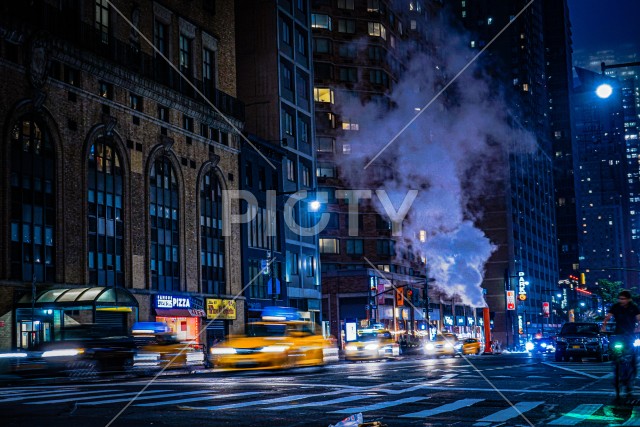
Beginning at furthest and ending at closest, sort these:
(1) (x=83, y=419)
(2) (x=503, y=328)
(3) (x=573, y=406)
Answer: (2) (x=503, y=328) < (3) (x=573, y=406) < (1) (x=83, y=419)

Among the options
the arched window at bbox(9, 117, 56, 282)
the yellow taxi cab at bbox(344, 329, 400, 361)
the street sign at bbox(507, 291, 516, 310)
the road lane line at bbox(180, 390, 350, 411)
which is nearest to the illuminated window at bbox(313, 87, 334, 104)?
the street sign at bbox(507, 291, 516, 310)

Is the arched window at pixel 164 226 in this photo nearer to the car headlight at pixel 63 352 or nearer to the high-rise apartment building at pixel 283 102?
the high-rise apartment building at pixel 283 102

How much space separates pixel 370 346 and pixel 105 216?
16904 mm

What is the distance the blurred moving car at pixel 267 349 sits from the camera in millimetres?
26922

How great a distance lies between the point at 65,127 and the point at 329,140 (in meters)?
56.7

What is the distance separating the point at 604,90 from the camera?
2152cm

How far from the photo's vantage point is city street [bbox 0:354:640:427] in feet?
37.3

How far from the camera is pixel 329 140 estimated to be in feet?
322

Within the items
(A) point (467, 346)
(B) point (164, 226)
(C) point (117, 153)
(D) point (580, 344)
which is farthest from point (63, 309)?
(A) point (467, 346)

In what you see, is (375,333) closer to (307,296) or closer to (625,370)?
(307,296)

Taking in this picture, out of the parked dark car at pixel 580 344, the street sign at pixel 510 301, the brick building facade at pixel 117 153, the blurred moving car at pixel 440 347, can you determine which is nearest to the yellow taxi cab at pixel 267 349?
the parked dark car at pixel 580 344

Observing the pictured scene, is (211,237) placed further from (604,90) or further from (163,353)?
(604,90)

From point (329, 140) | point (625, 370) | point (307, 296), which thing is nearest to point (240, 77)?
point (307, 296)

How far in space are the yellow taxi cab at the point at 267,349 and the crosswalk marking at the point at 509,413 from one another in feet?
46.5
